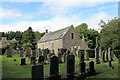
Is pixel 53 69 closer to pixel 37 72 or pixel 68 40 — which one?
pixel 37 72

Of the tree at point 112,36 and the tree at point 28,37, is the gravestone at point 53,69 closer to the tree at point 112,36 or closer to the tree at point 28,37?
the tree at point 112,36

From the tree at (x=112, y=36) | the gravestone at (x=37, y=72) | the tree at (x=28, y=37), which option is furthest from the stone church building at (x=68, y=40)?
the gravestone at (x=37, y=72)

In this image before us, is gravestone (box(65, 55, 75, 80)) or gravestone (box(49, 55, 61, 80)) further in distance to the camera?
gravestone (box(65, 55, 75, 80))

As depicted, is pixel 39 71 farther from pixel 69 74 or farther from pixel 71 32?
pixel 71 32

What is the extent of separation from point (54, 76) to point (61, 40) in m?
38.8

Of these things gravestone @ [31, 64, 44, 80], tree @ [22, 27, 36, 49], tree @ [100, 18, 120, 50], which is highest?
tree @ [22, 27, 36, 49]

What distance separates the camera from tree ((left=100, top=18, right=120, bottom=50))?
102 ft

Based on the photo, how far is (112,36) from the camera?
3209cm

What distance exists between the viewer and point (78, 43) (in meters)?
55.6

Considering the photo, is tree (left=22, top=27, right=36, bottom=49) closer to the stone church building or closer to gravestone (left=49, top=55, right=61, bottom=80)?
the stone church building

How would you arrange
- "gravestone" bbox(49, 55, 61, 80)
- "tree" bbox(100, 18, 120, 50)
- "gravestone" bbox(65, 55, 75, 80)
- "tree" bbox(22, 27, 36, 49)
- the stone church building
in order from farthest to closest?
"tree" bbox(22, 27, 36, 49) < the stone church building < "tree" bbox(100, 18, 120, 50) < "gravestone" bbox(65, 55, 75, 80) < "gravestone" bbox(49, 55, 61, 80)

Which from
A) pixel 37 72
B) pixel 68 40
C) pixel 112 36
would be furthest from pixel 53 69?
pixel 68 40

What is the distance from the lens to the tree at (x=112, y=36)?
102ft

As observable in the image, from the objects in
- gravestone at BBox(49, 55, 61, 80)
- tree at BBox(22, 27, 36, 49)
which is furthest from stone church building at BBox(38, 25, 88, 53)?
gravestone at BBox(49, 55, 61, 80)
